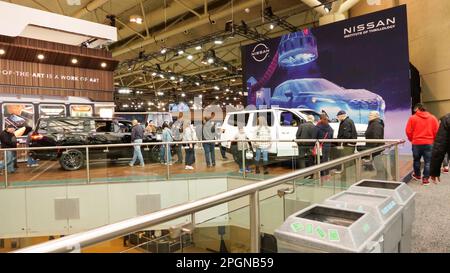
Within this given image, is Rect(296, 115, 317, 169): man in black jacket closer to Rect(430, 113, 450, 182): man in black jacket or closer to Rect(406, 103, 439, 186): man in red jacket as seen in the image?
Rect(406, 103, 439, 186): man in red jacket

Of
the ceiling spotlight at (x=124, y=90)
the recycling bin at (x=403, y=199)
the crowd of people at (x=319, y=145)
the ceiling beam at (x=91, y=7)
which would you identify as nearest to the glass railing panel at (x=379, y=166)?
the crowd of people at (x=319, y=145)

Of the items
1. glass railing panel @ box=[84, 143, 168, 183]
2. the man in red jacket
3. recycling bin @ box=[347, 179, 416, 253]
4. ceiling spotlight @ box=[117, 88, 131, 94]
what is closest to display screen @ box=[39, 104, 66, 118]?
glass railing panel @ box=[84, 143, 168, 183]

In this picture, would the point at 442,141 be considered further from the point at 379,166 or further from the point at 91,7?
the point at 91,7

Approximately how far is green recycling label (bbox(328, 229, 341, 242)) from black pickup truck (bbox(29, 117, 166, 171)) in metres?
6.82

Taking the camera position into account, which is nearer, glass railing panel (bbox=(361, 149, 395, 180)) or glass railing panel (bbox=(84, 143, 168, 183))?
glass railing panel (bbox=(361, 149, 395, 180))

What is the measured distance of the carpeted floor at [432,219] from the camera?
331cm

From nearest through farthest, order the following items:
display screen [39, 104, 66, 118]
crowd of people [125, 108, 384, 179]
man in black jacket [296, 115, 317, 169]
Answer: crowd of people [125, 108, 384, 179]
man in black jacket [296, 115, 317, 169]
display screen [39, 104, 66, 118]

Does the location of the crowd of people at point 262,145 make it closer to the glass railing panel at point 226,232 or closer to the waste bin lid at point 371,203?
the waste bin lid at point 371,203

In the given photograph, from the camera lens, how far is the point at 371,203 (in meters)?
2.16

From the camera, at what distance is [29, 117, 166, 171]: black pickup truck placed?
25.8 feet

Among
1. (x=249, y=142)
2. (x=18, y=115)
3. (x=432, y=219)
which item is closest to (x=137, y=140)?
Answer: (x=249, y=142)

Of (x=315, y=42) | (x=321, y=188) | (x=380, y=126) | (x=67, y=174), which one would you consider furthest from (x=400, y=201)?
(x=315, y=42)

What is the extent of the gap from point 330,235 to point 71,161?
762 cm

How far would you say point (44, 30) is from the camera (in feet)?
36.4
